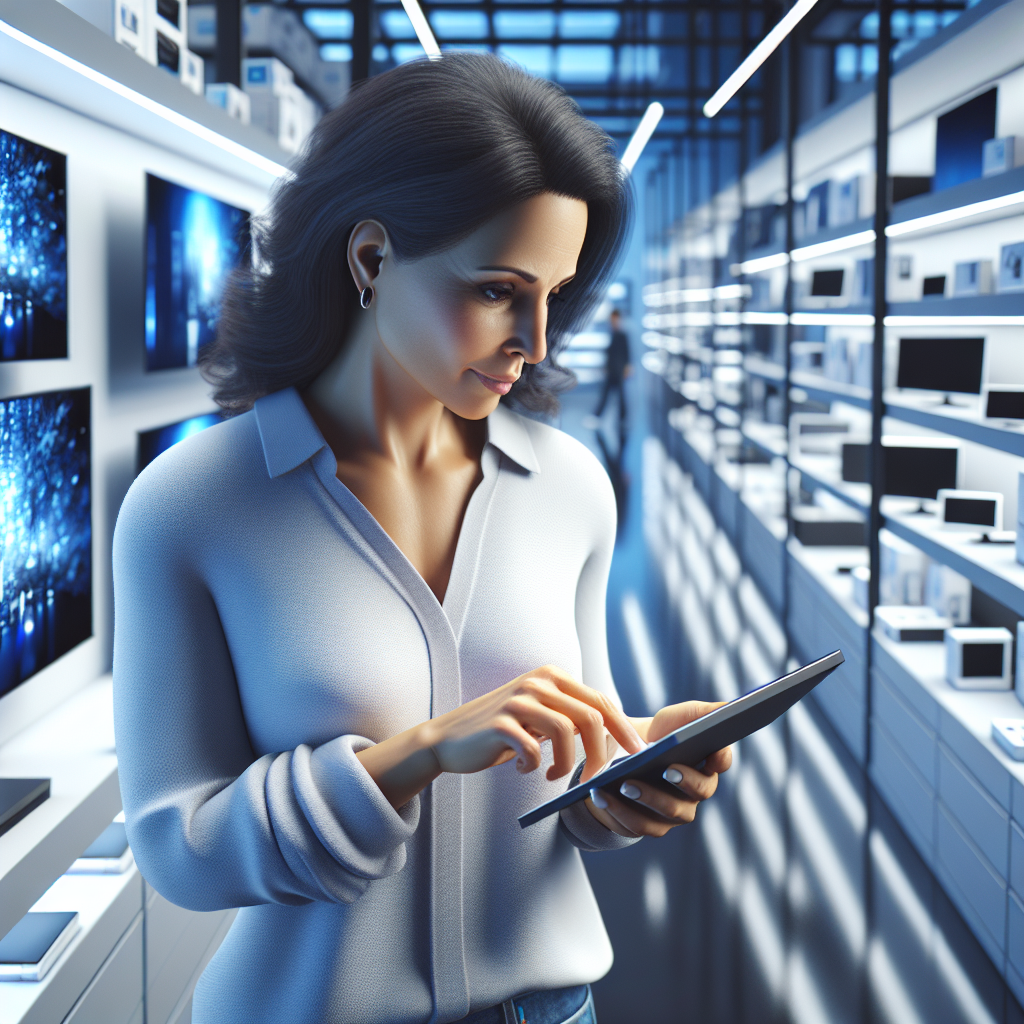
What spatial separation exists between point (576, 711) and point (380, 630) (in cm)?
22

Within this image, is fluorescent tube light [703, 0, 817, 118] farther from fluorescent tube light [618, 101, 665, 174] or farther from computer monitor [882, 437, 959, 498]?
computer monitor [882, 437, 959, 498]

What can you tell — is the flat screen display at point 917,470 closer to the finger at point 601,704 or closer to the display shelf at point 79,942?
Answer: the display shelf at point 79,942

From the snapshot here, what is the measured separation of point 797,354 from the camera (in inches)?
251

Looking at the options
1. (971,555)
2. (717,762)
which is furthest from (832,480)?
(717,762)

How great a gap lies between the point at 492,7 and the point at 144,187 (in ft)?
32.8

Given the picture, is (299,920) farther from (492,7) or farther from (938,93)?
(492,7)

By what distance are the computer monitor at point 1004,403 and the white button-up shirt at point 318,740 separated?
9.06 feet

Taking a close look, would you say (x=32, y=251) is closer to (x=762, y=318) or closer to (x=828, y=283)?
(x=828, y=283)

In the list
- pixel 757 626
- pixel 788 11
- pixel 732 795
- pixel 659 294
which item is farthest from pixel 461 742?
pixel 659 294

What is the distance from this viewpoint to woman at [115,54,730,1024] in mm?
851

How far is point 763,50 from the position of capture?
3830mm

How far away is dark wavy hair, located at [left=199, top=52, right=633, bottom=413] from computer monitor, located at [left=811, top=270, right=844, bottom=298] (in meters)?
4.73

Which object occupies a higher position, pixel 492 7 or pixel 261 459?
pixel 492 7

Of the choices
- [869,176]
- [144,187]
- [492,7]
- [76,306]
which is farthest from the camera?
[492,7]
